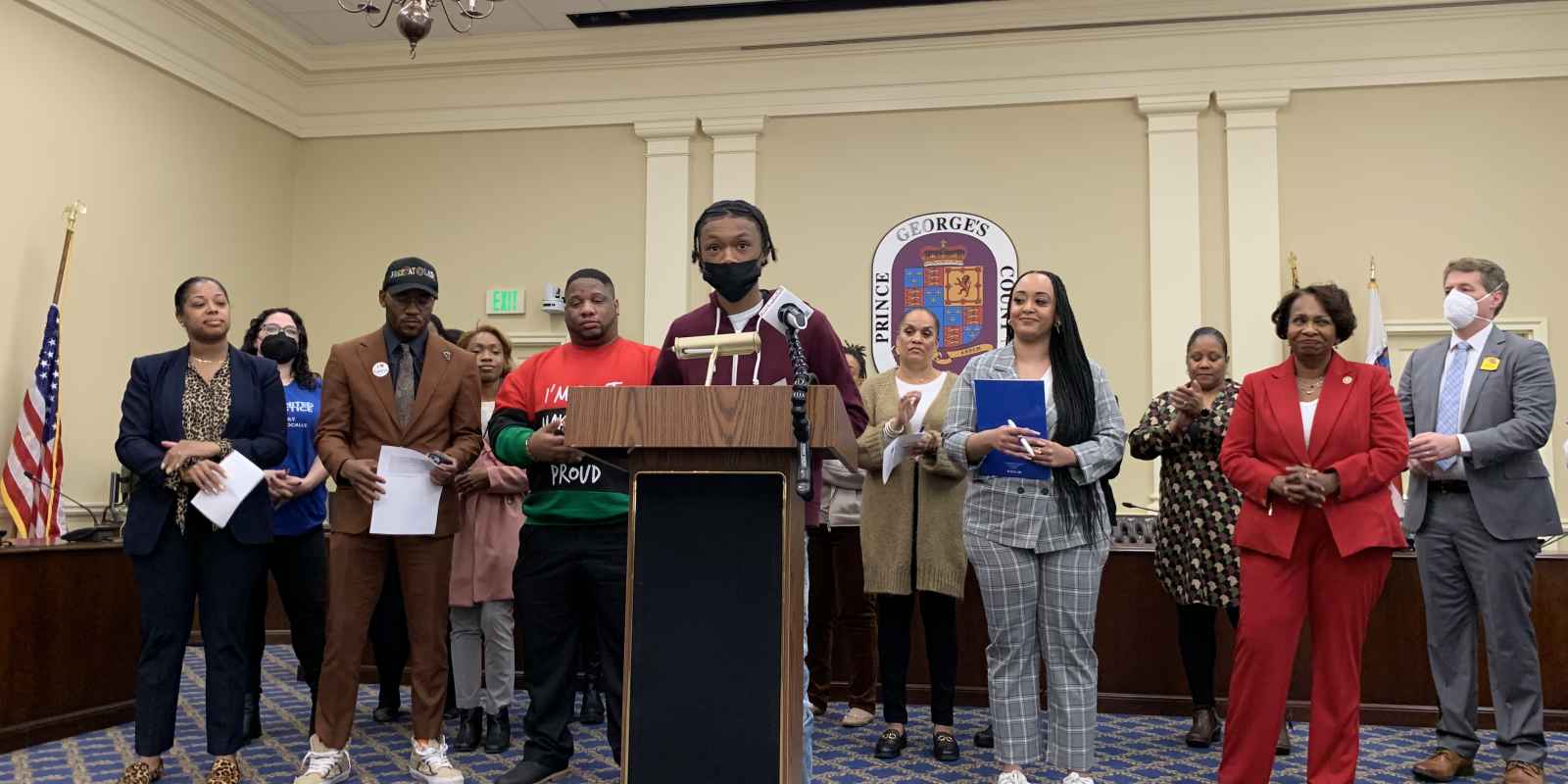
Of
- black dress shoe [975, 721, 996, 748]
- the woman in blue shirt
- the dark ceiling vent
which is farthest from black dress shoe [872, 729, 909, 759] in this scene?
the dark ceiling vent

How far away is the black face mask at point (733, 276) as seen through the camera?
2.59m

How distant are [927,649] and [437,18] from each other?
19.3 feet

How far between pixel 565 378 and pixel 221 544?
1.21m

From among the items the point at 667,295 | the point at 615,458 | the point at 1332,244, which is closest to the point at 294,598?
the point at 615,458

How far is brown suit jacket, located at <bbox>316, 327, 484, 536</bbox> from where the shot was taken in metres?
3.60

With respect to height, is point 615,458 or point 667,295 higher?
point 667,295

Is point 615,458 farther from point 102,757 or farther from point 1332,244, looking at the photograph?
point 1332,244

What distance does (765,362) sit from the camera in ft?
8.59

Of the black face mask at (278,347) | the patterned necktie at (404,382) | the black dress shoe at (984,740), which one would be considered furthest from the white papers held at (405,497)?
the black dress shoe at (984,740)

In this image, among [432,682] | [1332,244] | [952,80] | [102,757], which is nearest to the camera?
[432,682]

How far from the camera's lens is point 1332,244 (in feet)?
24.1

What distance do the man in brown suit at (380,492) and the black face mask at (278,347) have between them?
1.11 meters

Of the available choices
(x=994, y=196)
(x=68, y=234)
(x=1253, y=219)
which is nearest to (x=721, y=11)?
(x=994, y=196)

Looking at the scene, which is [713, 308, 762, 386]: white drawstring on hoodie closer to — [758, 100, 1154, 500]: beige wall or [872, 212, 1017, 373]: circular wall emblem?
[872, 212, 1017, 373]: circular wall emblem
